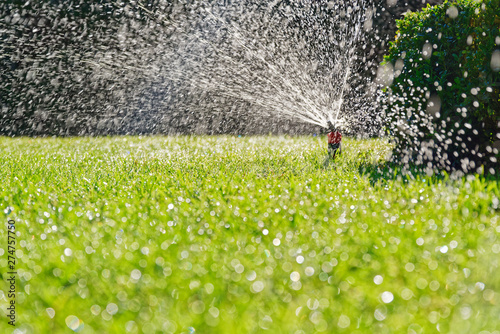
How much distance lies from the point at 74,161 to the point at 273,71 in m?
5.10

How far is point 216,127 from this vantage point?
11.5 metres

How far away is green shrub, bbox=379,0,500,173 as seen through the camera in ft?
15.0

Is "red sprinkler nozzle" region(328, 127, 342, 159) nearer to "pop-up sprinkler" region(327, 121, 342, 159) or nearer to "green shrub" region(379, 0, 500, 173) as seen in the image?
"pop-up sprinkler" region(327, 121, 342, 159)

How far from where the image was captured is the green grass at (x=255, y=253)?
1926 mm

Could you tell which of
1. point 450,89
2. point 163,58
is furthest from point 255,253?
point 163,58

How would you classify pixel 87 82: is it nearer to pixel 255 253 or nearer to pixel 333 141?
pixel 333 141

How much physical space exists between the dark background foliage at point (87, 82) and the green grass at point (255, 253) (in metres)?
6.95

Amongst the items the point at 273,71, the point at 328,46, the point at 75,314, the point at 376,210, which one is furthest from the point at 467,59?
the point at 328,46

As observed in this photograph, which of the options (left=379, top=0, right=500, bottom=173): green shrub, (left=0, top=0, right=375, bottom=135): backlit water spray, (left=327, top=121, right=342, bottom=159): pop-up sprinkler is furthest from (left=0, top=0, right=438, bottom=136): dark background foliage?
(left=379, top=0, right=500, bottom=173): green shrub

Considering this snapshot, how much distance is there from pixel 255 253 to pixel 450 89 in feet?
10.3

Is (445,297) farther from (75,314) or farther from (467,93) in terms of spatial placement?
(467,93)

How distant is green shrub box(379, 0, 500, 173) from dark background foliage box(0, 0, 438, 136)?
6.13 meters

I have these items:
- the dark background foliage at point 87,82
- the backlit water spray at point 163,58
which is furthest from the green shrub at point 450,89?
the dark background foliage at point 87,82

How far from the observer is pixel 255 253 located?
2592 millimetres
